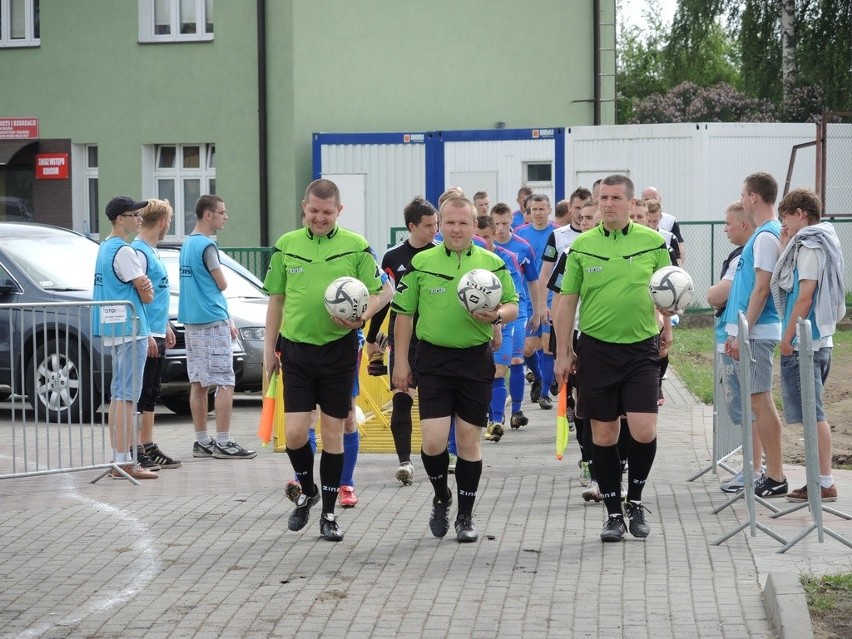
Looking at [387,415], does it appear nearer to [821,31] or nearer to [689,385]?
[689,385]

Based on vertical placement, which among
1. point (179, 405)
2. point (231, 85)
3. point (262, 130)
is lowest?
point (179, 405)

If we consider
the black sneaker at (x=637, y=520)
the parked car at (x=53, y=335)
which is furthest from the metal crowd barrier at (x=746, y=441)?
the parked car at (x=53, y=335)

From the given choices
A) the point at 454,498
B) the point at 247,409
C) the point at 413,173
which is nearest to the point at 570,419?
the point at 454,498

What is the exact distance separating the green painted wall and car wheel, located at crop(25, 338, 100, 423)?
15.1m

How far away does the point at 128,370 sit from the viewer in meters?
10.6

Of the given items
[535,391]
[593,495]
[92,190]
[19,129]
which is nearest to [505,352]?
[535,391]

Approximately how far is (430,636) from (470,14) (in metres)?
25.6

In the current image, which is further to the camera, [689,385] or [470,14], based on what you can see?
[470,14]

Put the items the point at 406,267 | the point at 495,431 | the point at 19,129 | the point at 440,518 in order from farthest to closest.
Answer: the point at 19,129
the point at 495,431
the point at 406,267
the point at 440,518

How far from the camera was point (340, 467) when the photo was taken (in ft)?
27.6

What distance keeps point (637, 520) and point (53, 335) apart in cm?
562

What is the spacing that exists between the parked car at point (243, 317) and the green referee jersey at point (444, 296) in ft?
17.5

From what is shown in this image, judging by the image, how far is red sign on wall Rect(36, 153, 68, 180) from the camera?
28089mm

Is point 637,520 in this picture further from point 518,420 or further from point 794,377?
point 518,420
